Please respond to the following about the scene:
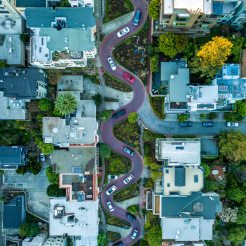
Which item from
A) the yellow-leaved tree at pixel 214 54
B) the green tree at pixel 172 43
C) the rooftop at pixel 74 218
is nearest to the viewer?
the yellow-leaved tree at pixel 214 54

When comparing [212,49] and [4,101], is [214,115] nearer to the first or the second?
[212,49]

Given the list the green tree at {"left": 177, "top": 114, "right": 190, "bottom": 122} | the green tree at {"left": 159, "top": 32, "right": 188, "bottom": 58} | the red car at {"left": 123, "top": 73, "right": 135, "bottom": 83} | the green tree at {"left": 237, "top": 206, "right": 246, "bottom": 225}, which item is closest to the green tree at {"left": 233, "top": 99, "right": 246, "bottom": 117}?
the green tree at {"left": 177, "top": 114, "right": 190, "bottom": 122}

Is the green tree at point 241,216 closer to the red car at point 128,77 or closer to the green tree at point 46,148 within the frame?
the red car at point 128,77

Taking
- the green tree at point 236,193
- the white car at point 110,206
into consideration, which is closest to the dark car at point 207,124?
the green tree at point 236,193

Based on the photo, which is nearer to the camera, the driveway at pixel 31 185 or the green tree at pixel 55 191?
the green tree at pixel 55 191

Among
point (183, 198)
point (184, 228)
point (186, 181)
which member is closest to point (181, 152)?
point (186, 181)

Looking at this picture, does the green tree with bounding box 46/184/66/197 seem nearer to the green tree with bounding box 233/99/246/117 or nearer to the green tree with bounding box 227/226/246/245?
the green tree with bounding box 227/226/246/245

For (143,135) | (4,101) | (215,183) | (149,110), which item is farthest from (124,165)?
(4,101)
